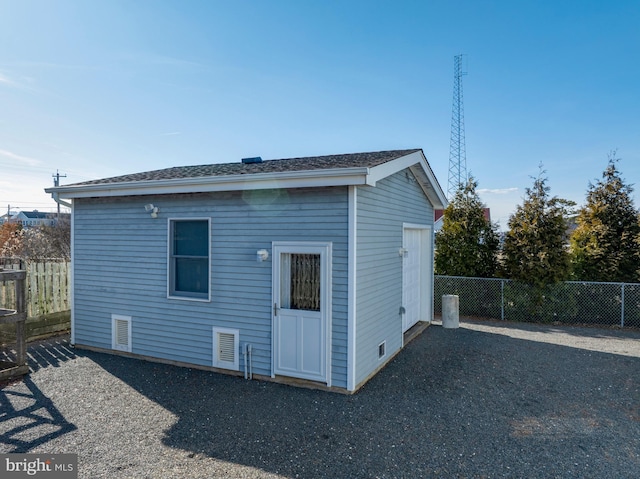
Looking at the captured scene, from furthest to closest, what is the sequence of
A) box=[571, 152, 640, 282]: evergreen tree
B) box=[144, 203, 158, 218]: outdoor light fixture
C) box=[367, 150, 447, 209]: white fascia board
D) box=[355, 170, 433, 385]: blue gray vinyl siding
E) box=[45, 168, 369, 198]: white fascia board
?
box=[571, 152, 640, 282]: evergreen tree < box=[144, 203, 158, 218]: outdoor light fixture < box=[355, 170, 433, 385]: blue gray vinyl siding < box=[367, 150, 447, 209]: white fascia board < box=[45, 168, 369, 198]: white fascia board

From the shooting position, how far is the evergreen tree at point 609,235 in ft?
28.2

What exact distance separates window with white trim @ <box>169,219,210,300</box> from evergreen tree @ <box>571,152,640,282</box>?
8.98m

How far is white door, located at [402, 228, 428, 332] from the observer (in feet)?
23.7

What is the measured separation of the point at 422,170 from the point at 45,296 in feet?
26.4

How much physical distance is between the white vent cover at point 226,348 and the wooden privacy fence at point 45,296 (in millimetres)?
4316

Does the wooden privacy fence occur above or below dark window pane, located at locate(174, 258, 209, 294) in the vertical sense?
below

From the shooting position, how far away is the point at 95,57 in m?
7.44

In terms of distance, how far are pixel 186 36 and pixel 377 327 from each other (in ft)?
24.2

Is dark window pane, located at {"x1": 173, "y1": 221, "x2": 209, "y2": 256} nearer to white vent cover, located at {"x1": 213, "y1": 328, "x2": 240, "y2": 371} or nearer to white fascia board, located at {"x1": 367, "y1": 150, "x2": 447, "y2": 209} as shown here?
white vent cover, located at {"x1": 213, "y1": 328, "x2": 240, "y2": 371}

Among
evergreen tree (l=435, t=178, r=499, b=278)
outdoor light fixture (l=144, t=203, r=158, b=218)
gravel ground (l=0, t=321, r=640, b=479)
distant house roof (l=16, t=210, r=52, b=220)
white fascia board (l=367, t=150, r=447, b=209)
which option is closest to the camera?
gravel ground (l=0, t=321, r=640, b=479)

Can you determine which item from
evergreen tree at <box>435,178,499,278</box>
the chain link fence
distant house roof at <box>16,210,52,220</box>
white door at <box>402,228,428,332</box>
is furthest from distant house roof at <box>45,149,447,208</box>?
distant house roof at <box>16,210,52,220</box>

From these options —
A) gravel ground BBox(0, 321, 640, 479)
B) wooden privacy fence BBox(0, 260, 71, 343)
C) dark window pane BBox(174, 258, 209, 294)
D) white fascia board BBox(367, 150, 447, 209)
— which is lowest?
gravel ground BBox(0, 321, 640, 479)

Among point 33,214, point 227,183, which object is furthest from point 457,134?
point 33,214

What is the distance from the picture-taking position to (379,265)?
5.50 metres
